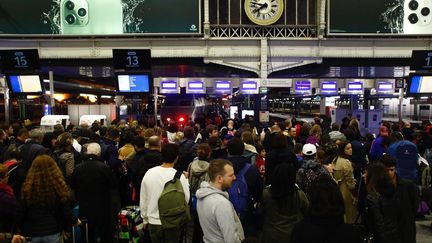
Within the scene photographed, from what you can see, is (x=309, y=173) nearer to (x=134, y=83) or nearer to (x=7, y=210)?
(x=7, y=210)

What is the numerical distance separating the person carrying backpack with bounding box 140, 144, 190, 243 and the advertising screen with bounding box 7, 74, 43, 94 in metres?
7.70

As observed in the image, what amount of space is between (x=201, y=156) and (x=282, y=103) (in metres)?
32.2

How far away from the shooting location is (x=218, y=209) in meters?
3.04

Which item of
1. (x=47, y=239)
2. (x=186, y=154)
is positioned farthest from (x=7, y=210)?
(x=186, y=154)

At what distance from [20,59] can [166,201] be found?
8.41 metres

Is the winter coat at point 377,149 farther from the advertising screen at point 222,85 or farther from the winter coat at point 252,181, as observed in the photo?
the advertising screen at point 222,85

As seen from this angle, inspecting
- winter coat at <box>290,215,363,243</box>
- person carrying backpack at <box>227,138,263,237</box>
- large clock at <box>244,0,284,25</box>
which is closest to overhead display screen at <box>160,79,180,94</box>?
large clock at <box>244,0,284,25</box>

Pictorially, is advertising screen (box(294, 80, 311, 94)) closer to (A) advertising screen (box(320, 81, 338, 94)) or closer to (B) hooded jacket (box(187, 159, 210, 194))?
(A) advertising screen (box(320, 81, 338, 94))

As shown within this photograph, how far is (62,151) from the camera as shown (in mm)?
6219

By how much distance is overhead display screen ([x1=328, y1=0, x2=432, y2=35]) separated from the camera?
45.5 feet

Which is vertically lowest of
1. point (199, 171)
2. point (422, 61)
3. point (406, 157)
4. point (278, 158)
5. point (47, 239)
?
point (47, 239)

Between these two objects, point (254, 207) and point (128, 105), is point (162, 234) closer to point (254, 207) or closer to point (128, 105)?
point (254, 207)

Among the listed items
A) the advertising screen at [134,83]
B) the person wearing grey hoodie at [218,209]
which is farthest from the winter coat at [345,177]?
the advertising screen at [134,83]

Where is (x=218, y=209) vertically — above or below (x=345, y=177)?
above
